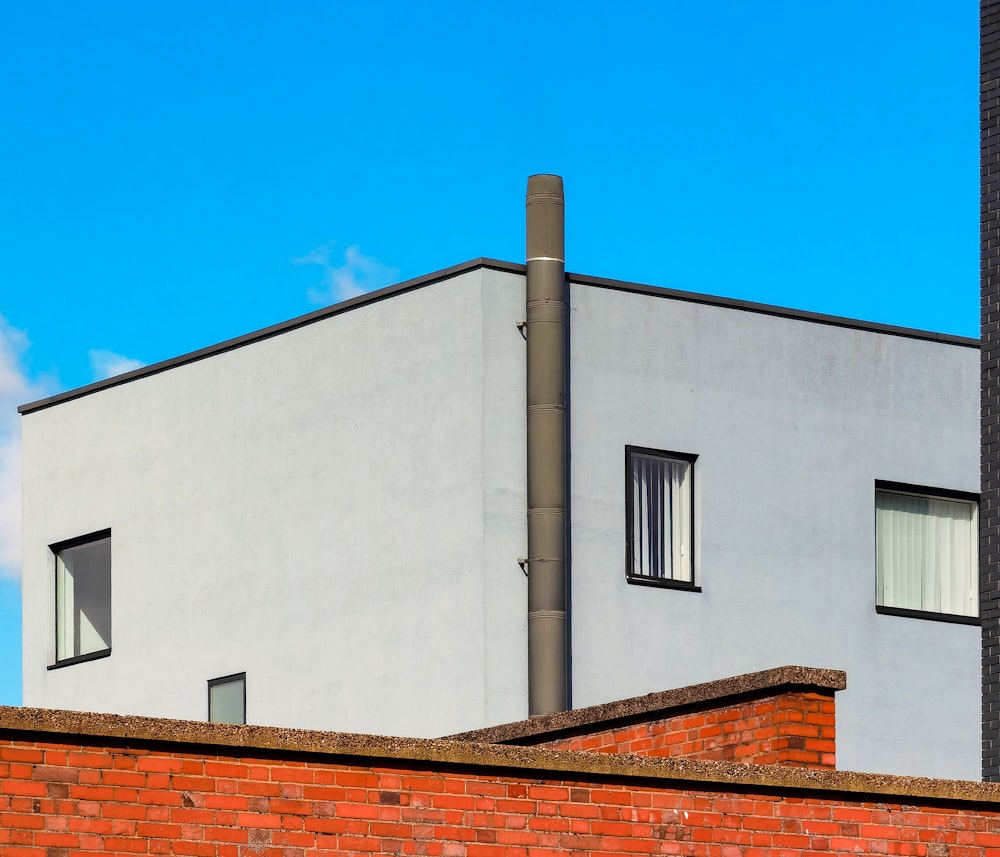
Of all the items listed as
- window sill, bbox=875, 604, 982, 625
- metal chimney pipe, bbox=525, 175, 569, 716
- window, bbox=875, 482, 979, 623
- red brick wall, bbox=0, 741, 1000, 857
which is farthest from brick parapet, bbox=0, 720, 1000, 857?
window, bbox=875, 482, 979, 623

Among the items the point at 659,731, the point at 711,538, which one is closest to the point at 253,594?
the point at 711,538

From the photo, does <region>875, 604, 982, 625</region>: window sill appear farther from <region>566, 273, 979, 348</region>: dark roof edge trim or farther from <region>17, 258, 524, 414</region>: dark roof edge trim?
<region>17, 258, 524, 414</region>: dark roof edge trim

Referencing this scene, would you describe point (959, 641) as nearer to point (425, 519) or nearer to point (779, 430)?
point (779, 430)

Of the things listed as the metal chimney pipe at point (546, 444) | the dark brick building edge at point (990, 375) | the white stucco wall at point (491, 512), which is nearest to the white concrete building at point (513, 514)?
the white stucco wall at point (491, 512)

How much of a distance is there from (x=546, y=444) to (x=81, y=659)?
25.7ft

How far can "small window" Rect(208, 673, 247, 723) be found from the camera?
23656 mm

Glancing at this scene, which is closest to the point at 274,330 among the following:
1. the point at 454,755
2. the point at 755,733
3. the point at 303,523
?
the point at 303,523

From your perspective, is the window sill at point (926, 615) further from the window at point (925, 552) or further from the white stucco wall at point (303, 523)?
the white stucco wall at point (303, 523)

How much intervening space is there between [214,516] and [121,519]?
1.82 m

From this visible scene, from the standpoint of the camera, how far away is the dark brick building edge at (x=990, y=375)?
15375 millimetres

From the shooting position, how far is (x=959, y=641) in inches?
958

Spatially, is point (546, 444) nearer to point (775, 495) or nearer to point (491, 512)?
point (491, 512)

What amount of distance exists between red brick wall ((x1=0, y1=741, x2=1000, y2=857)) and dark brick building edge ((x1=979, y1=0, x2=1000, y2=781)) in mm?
3674

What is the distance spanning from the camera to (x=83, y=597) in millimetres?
26500
